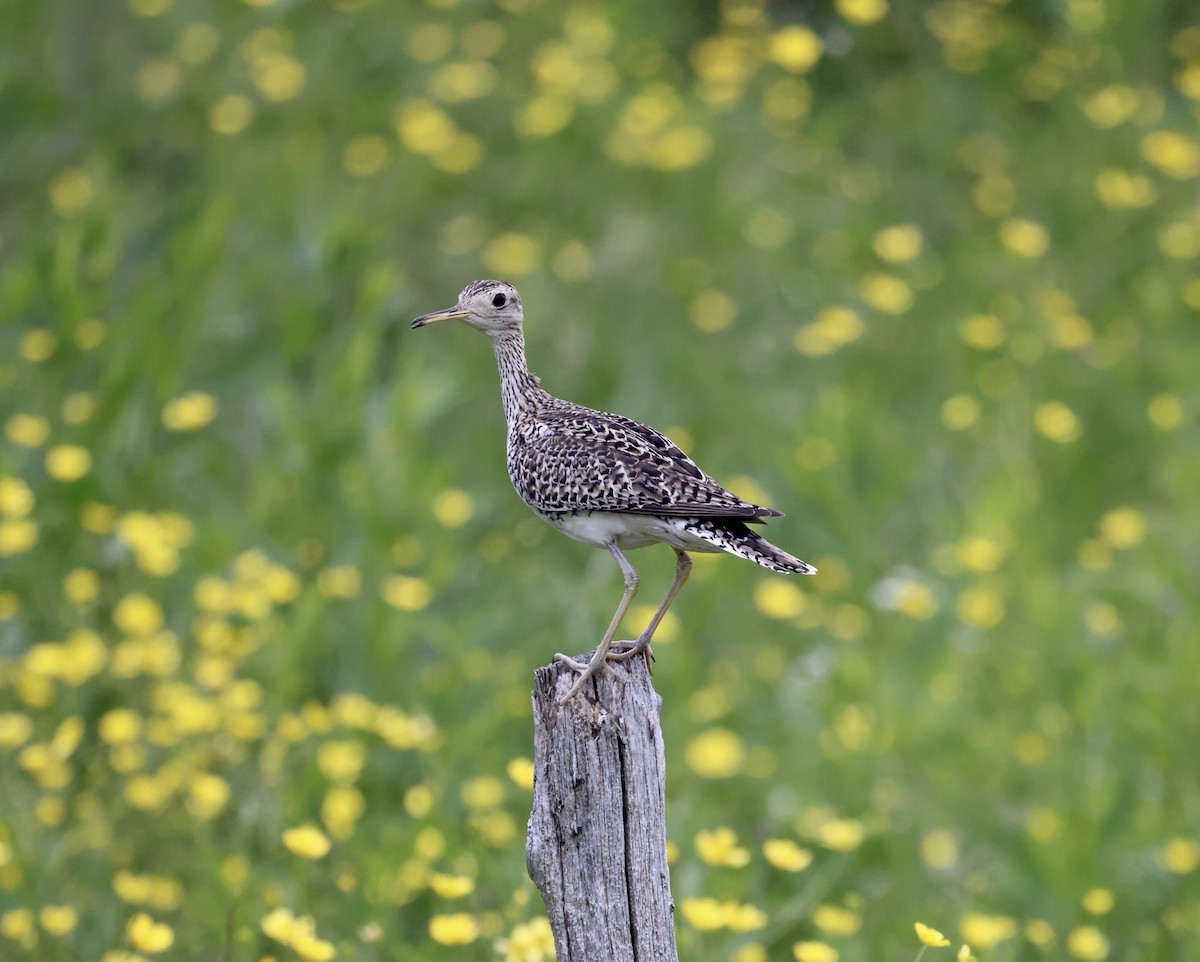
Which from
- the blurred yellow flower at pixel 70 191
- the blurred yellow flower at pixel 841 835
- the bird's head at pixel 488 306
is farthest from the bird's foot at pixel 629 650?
the blurred yellow flower at pixel 70 191

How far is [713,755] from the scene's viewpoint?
5727mm

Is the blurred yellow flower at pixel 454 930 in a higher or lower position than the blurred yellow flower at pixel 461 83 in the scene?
lower

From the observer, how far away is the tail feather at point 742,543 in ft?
11.0

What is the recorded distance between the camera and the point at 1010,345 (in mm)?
8812

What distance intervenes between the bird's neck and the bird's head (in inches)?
2.3

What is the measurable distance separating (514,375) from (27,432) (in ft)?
10.5

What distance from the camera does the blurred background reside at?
16.6 ft

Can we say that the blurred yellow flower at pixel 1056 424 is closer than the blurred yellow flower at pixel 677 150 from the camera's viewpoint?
Yes

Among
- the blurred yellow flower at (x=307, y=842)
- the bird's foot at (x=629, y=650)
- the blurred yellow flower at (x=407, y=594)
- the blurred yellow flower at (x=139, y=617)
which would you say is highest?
the blurred yellow flower at (x=407, y=594)

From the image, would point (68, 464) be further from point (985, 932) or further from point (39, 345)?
point (985, 932)

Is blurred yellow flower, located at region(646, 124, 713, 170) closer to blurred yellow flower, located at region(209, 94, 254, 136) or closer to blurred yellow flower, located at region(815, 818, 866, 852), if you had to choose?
blurred yellow flower, located at region(209, 94, 254, 136)

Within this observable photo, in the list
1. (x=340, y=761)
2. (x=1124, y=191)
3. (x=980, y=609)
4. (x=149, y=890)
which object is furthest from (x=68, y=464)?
(x=1124, y=191)

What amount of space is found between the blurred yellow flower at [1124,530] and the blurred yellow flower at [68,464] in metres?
4.79

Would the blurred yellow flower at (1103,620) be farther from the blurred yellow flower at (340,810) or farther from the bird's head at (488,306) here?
the bird's head at (488,306)
